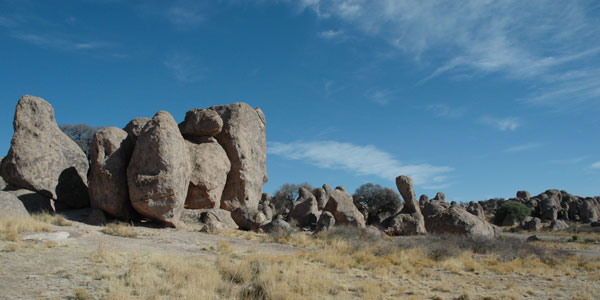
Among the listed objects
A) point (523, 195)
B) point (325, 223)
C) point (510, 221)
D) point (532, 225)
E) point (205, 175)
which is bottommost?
point (325, 223)

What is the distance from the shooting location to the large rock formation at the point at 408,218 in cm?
2434

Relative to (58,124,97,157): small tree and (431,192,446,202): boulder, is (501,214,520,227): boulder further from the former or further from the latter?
(58,124,97,157): small tree

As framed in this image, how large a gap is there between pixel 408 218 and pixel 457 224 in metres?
4.01

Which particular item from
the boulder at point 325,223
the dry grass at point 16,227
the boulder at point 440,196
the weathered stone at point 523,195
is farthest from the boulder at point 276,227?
the weathered stone at point 523,195

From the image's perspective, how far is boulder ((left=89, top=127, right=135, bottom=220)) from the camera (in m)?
16.7

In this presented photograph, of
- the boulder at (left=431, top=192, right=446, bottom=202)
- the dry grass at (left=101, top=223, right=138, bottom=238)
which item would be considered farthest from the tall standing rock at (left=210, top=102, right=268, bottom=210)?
the boulder at (left=431, top=192, right=446, bottom=202)

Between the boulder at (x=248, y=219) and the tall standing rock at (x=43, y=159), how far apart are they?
7.02 metres

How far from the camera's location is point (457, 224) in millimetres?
21000

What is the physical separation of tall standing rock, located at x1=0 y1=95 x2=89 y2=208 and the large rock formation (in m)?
16.8

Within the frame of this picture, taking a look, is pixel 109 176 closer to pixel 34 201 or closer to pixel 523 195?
pixel 34 201

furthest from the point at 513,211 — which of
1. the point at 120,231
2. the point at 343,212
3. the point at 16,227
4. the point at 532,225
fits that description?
the point at 16,227

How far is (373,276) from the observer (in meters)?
11.8

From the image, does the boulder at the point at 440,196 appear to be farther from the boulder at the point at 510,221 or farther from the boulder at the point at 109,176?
the boulder at the point at 109,176

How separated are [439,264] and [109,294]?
36.1 feet
